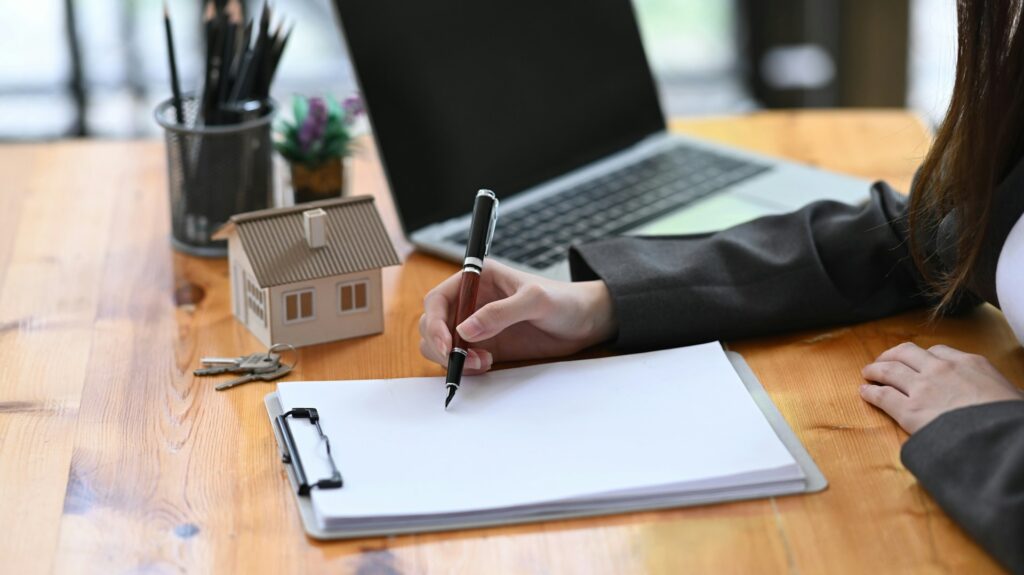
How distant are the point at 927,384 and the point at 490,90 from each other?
607 mm

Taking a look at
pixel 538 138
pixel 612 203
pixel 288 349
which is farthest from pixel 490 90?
pixel 288 349

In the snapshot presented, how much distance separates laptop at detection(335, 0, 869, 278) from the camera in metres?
1.22

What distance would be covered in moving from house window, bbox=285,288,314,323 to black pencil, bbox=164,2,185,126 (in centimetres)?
28

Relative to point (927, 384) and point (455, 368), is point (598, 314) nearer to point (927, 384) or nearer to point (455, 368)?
point (455, 368)

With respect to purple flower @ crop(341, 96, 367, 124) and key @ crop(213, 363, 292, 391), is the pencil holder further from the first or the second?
key @ crop(213, 363, 292, 391)

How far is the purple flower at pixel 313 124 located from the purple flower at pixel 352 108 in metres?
0.02

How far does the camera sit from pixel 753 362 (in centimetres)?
101

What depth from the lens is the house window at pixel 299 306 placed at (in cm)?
103

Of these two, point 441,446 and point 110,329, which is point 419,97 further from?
point 441,446

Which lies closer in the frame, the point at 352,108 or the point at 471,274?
the point at 471,274

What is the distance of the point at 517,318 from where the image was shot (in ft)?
3.17

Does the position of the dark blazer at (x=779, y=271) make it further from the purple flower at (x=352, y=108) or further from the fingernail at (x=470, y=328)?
the purple flower at (x=352, y=108)

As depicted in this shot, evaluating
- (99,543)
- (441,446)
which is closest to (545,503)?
(441,446)

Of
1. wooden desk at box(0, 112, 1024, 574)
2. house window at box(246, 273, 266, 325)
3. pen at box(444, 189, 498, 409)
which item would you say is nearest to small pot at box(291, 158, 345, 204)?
wooden desk at box(0, 112, 1024, 574)
